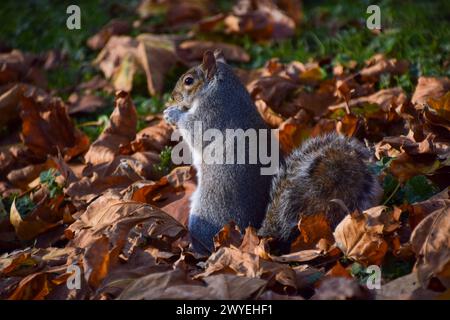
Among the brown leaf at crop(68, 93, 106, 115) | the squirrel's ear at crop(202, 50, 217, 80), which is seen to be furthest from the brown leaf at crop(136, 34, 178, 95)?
the squirrel's ear at crop(202, 50, 217, 80)

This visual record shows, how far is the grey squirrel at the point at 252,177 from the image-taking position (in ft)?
8.82

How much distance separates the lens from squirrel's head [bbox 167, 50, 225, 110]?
132 inches

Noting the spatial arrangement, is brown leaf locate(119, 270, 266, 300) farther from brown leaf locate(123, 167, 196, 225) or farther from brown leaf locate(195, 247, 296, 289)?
brown leaf locate(123, 167, 196, 225)

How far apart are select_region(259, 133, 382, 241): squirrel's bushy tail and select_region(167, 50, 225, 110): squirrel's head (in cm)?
73

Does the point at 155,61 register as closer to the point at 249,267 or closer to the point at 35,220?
the point at 35,220

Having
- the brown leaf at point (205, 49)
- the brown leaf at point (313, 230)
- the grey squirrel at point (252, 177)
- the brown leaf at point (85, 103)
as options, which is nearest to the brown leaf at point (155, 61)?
the brown leaf at point (205, 49)

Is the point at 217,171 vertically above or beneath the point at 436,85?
beneath

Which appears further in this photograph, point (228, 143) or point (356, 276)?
point (228, 143)

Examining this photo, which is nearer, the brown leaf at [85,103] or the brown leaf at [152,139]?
the brown leaf at [152,139]

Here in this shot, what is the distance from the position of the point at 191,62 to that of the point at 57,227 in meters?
1.90

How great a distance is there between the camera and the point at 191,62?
4992 millimetres

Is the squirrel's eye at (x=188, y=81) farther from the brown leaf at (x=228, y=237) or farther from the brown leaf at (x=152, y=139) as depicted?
the brown leaf at (x=228, y=237)
